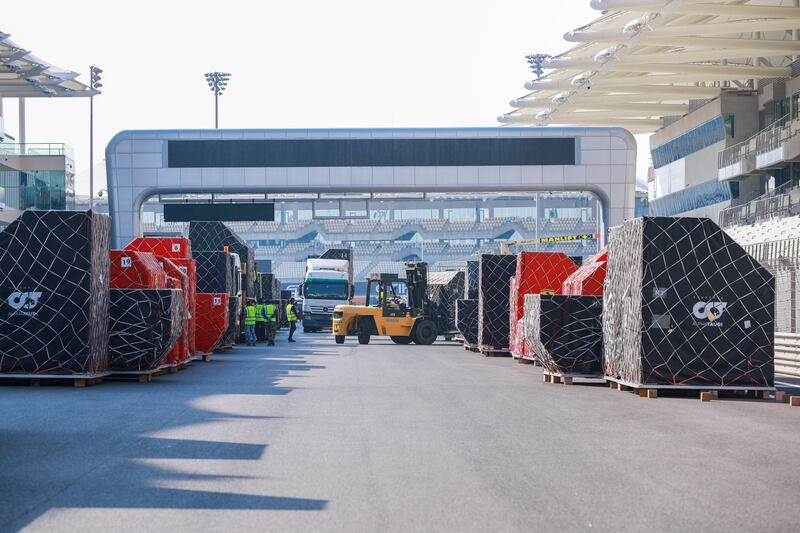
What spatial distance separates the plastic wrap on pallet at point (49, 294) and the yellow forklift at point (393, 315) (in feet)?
70.9

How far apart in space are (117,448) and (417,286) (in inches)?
1234

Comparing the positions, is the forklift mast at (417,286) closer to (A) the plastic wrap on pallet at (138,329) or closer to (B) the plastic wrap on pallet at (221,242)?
(B) the plastic wrap on pallet at (221,242)

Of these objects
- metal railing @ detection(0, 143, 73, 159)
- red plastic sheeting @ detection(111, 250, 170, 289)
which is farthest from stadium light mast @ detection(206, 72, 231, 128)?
red plastic sheeting @ detection(111, 250, 170, 289)

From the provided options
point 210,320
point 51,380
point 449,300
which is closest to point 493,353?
point 210,320

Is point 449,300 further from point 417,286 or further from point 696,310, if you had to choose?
point 696,310

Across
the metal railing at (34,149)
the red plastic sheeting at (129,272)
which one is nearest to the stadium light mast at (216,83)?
the metal railing at (34,149)

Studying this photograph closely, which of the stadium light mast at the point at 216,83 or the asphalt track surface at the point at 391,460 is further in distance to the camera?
the stadium light mast at the point at 216,83

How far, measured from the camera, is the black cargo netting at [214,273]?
39.7 metres

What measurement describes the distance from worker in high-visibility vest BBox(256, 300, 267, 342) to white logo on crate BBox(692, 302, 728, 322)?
24.8m

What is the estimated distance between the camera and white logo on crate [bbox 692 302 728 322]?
66.1 ft

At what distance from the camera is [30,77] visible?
48375 millimetres

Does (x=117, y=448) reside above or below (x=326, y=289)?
below

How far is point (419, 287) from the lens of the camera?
43531 millimetres

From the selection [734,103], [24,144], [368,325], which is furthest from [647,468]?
[24,144]
